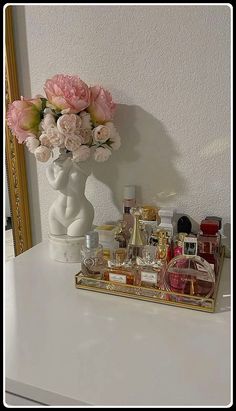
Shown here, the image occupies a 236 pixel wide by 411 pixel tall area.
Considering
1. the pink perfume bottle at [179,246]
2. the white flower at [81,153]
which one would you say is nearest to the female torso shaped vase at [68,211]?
the white flower at [81,153]

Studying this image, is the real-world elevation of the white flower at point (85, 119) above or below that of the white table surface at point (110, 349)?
above

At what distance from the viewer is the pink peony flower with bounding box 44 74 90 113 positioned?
80 centimetres

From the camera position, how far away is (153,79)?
0.90 meters

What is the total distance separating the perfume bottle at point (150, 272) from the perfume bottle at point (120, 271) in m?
0.01

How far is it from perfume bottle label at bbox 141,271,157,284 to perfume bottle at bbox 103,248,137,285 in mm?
22

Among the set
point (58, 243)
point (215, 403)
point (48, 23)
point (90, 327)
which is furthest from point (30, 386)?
point (48, 23)

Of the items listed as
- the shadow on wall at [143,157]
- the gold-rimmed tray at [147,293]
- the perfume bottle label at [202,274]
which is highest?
the shadow on wall at [143,157]

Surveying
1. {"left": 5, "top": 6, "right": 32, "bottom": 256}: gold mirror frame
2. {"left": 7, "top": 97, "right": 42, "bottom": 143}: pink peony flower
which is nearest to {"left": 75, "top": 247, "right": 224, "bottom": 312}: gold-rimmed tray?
{"left": 7, "top": 97, "right": 42, "bottom": 143}: pink peony flower

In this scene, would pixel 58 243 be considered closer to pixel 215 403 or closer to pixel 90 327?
pixel 90 327

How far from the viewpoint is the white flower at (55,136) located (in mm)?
810

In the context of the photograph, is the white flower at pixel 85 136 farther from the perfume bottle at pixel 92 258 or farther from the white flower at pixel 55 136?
the perfume bottle at pixel 92 258

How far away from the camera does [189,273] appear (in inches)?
28.3

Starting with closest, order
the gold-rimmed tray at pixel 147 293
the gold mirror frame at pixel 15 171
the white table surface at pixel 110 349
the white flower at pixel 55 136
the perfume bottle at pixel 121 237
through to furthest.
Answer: the white table surface at pixel 110 349 < the gold-rimmed tray at pixel 147 293 < the white flower at pixel 55 136 < the perfume bottle at pixel 121 237 < the gold mirror frame at pixel 15 171

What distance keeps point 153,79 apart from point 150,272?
1.62 ft
